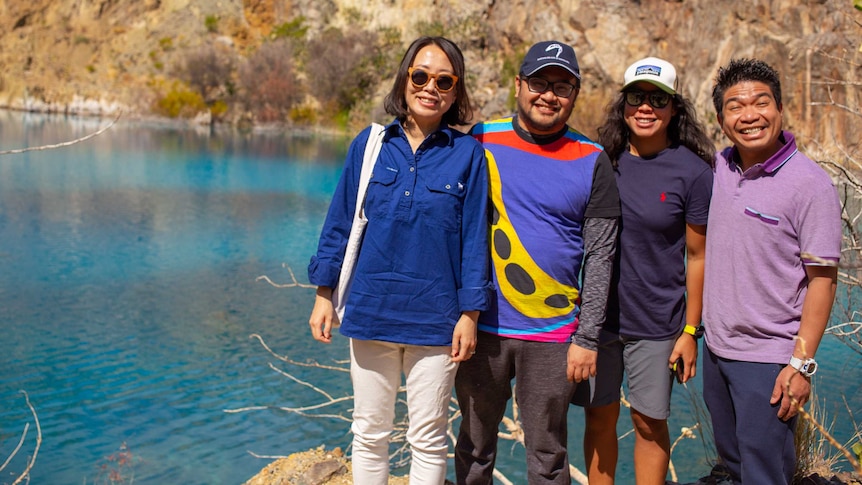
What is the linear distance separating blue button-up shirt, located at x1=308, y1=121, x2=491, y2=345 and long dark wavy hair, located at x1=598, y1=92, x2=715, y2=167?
548 millimetres

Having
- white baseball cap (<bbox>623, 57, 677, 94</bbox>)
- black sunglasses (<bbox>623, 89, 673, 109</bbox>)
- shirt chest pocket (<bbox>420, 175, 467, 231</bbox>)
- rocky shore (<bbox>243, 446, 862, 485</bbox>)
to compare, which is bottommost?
rocky shore (<bbox>243, 446, 862, 485</bbox>)

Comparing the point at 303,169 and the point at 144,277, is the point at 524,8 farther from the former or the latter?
Result: the point at 144,277

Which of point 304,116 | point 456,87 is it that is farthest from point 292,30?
point 456,87

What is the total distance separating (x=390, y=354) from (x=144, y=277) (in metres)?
7.89

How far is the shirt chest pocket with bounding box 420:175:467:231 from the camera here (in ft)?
7.43

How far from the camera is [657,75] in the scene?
243 cm

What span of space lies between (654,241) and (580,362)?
0.49m

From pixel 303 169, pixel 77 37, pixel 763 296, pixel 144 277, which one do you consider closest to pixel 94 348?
pixel 144 277

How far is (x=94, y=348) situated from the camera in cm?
705

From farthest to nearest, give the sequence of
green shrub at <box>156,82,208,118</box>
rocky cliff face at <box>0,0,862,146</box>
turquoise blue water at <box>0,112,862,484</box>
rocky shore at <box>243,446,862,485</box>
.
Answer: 1. green shrub at <box>156,82,208,118</box>
2. rocky cliff face at <box>0,0,862,146</box>
3. turquoise blue water at <box>0,112,862,484</box>
4. rocky shore at <box>243,446,862,485</box>

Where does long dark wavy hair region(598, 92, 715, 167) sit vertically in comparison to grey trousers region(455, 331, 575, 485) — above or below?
above

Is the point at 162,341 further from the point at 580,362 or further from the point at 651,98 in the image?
the point at 651,98

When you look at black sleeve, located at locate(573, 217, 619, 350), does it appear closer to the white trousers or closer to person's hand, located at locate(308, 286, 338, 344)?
the white trousers

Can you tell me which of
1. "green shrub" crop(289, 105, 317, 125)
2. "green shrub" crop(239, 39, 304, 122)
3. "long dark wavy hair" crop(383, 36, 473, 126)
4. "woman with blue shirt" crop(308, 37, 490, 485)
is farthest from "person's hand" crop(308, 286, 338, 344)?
"green shrub" crop(239, 39, 304, 122)
